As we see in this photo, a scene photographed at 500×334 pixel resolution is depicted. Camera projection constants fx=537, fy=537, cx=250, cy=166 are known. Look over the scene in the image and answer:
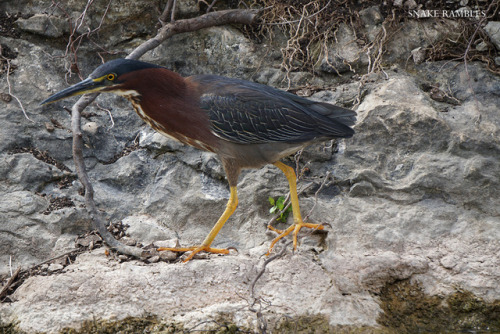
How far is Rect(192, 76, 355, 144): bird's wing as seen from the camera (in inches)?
142

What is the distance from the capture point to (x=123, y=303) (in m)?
3.05

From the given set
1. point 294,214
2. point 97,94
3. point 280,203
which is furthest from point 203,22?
point 294,214

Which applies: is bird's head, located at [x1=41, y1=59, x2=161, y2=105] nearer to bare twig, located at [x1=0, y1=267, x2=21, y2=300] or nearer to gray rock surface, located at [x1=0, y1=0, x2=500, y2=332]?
gray rock surface, located at [x1=0, y1=0, x2=500, y2=332]

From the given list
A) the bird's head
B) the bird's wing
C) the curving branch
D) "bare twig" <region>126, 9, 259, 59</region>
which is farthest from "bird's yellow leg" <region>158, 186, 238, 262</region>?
"bare twig" <region>126, 9, 259, 59</region>

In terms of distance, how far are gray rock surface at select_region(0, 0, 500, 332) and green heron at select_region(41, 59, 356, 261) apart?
32cm

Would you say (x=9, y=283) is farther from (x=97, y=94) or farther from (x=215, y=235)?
(x=97, y=94)

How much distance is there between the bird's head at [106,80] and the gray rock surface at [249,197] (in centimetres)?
83

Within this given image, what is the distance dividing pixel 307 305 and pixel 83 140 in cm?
232

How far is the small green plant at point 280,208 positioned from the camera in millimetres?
3879

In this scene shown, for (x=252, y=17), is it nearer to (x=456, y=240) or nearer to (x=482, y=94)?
(x=482, y=94)

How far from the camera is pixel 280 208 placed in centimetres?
387

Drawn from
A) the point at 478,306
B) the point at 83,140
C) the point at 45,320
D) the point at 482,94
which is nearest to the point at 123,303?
the point at 45,320

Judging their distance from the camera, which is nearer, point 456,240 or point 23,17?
point 456,240

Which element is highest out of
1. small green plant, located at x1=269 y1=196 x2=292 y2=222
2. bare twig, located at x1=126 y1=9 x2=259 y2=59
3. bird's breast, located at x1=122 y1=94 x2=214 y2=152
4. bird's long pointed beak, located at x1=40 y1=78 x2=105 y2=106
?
bare twig, located at x1=126 y1=9 x2=259 y2=59
